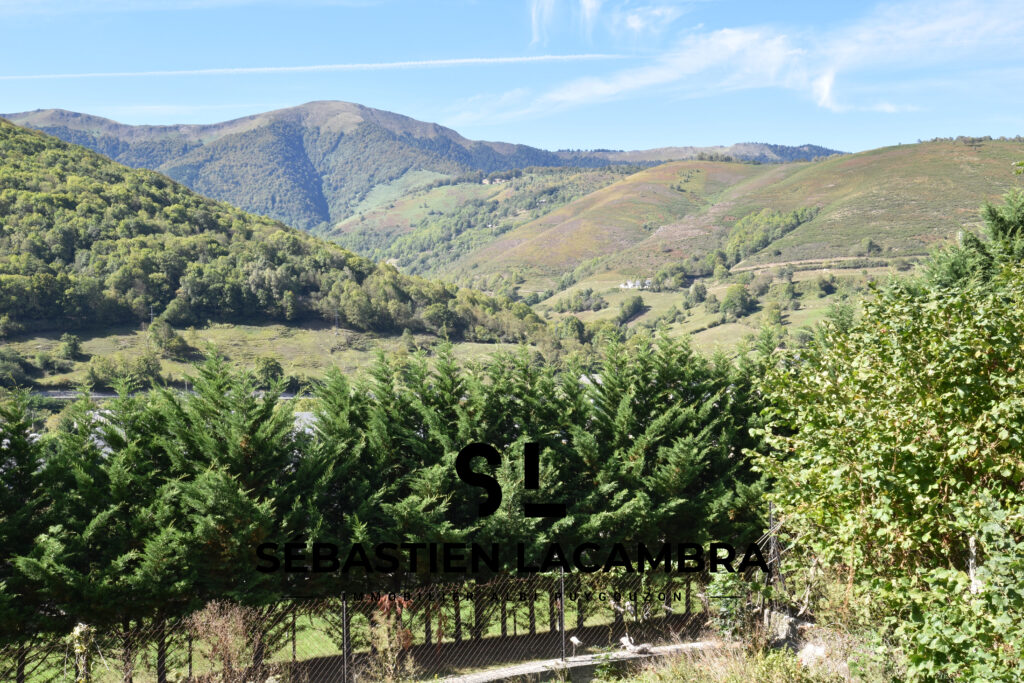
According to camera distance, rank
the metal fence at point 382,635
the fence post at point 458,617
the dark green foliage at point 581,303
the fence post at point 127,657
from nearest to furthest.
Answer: the fence post at point 127,657, the metal fence at point 382,635, the fence post at point 458,617, the dark green foliage at point 581,303

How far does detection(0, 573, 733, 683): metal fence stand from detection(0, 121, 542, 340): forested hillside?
6768 centimetres


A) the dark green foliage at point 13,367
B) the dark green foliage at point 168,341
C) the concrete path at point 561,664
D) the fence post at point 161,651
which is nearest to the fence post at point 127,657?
the fence post at point 161,651

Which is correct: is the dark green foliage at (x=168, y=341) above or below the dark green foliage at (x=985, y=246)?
below

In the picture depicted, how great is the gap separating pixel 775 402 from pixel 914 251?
10720 cm

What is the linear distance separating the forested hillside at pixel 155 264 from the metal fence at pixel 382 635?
6768 centimetres

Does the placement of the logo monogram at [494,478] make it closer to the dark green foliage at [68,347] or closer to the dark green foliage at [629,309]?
the dark green foliage at [68,347]

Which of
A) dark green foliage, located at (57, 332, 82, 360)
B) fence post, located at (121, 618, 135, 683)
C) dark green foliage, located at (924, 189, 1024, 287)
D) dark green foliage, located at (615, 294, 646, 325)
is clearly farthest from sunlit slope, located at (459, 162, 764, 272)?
fence post, located at (121, 618, 135, 683)

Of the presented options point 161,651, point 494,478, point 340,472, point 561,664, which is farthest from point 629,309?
point 161,651

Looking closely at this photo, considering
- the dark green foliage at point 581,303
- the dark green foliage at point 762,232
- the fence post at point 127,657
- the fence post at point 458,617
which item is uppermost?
the dark green foliage at point 762,232

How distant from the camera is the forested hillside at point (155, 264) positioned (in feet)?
225

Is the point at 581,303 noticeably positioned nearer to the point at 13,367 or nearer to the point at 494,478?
the point at 13,367

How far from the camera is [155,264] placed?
73750 millimetres

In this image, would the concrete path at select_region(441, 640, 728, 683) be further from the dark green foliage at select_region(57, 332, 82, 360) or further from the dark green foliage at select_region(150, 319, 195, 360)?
the dark green foliage at select_region(57, 332, 82, 360)

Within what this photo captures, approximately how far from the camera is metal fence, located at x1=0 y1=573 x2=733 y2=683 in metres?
9.18
